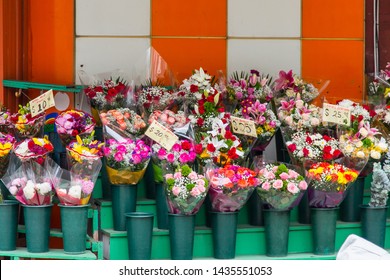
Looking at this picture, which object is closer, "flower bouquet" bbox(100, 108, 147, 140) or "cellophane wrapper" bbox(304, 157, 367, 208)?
"cellophane wrapper" bbox(304, 157, 367, 208)

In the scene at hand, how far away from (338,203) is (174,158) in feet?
2.97

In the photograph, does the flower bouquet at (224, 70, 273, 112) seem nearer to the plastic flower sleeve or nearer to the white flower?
the plastic flower sleeve

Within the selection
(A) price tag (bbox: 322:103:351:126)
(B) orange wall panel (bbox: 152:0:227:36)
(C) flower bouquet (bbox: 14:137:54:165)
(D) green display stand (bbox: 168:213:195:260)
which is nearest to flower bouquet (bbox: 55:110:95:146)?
(C) flower bouquet (bbox: 14:137:54:165)

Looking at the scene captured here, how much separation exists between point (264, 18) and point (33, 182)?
2003 mm

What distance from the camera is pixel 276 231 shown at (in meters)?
4.80

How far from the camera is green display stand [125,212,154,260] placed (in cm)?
459

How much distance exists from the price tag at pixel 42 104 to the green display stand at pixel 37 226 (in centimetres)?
63

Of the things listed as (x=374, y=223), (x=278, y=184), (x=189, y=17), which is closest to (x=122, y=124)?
(x=278, y=184)

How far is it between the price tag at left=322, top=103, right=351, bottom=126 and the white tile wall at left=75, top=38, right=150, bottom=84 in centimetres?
117

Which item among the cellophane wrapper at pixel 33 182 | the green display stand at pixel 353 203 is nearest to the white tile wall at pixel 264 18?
the green display stand at pixel 353 203

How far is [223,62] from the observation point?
5.86 meters

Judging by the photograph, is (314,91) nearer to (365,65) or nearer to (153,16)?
(365,65)

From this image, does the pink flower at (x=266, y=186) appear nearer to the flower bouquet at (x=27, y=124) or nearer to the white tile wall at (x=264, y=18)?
the flower bouquet at (x=27, y=124)

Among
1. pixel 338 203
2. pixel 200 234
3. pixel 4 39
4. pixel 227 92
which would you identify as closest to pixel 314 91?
pixel 227 92
